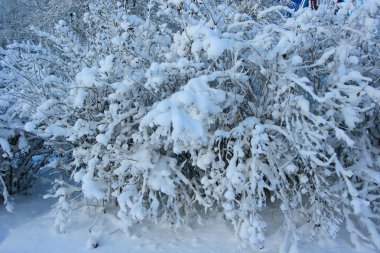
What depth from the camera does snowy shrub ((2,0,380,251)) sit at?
139 inches

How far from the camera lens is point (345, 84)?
3832 millimetres

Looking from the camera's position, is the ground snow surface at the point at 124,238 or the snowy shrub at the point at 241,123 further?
the ground snow surface at the point at 124,238

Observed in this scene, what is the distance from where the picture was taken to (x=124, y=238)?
404 cm

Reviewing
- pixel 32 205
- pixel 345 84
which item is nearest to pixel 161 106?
pixel 345 84

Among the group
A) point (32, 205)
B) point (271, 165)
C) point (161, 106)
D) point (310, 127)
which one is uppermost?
point (161, 106)

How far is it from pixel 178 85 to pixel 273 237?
1.70 m

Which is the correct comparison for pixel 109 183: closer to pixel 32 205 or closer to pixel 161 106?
pixel 32 205

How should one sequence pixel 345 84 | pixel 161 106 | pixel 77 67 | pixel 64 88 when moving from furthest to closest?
pixel 77 67
pixel 64 88
pixel 345 84
pixel 161 106

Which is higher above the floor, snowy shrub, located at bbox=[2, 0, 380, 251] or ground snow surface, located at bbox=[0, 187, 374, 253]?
snowy shrub, located at bbox=[2, 0, 380, 251]

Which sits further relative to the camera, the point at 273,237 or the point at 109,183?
the point at 109,183

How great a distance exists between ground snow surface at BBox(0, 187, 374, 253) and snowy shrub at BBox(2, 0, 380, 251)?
133 millimetres

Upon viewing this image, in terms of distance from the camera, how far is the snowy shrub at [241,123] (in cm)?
354

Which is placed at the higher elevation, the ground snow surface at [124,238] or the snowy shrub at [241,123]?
the snowy shrub at [241,123]

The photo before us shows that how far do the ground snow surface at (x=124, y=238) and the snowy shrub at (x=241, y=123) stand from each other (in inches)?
5.2
